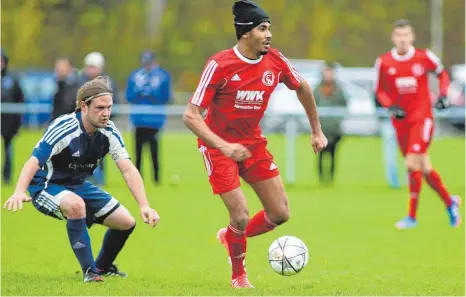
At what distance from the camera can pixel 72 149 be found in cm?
787

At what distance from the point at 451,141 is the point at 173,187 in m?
12.8

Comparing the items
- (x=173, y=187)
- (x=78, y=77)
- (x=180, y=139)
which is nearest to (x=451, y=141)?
(x=180, y=139)

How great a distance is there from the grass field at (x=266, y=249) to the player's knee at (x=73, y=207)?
541 mm

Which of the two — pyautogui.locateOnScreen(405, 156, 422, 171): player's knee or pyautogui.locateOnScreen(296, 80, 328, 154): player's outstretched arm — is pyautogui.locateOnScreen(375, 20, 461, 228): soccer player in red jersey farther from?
pyautogui.locateOnScreen(296, 80, 328, 154): player's outstretched arm

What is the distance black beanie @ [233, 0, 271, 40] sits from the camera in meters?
7.76

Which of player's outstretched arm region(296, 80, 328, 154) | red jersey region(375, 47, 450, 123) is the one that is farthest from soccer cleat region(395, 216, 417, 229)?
player's outstretched arm region(296, 80, 328, 154)

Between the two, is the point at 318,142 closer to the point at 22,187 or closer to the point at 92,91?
the point at 92,91

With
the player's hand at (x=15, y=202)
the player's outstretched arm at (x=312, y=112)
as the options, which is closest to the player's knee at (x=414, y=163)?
the player's outstretched arm at (x=312, y=112)

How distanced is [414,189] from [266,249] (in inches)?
108

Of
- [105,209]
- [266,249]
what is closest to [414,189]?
[266,249]

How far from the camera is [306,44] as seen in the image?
4231 cm

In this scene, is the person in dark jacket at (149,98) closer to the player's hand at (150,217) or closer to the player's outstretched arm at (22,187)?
the player's outstretched arm at (22,187)

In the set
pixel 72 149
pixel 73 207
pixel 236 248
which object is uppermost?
pixel 72 149

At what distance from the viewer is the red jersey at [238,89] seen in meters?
7.65
